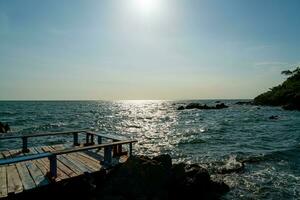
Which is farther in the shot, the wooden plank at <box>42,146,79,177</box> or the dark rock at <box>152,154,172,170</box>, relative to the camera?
the dark rock at <box>152,154,172,170</box>

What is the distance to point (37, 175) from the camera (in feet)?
27.2

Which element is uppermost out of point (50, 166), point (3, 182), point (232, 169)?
point (50, 166)

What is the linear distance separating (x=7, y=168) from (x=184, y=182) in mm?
5810

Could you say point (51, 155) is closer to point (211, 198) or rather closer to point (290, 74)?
point (211, 198)

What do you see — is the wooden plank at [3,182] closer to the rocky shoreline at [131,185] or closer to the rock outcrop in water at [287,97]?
the rocky shoreline at [131,185]

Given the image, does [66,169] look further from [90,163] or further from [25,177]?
[25,177]

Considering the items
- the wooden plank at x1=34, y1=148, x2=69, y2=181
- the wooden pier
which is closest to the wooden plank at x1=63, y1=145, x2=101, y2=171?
the wooden pier

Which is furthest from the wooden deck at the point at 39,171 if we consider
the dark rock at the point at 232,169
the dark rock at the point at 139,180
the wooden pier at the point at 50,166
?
the dark rock at the point at 232,169

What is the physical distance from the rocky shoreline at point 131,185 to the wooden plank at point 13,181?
247 millimetres

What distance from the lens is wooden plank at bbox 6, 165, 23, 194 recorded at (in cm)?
713

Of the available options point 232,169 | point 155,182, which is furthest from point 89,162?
point 232,169

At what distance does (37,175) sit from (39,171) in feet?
1.29

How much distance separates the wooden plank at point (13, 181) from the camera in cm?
713

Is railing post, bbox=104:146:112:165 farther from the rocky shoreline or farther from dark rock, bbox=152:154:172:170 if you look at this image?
dark rock, bbox=152:154:172:170
